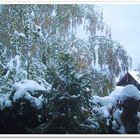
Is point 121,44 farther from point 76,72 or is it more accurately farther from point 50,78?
point 50,78

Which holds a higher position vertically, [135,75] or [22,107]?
[135,75]

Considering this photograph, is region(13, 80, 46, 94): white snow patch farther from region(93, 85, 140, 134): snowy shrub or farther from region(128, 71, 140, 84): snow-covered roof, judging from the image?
region(128, 71, 140, 84): snow-covered roof

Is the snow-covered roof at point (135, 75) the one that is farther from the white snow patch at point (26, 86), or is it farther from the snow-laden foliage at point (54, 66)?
the white snow patch at point (26, 86)

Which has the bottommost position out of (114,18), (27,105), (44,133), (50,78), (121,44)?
(44,133)

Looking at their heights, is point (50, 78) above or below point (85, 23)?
below

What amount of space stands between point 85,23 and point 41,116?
95 centimetres

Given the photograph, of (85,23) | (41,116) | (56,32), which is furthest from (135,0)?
(41,116)

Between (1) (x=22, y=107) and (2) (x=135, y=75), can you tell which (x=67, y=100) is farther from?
(2) (x=135, y=75)

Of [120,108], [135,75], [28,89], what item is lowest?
[120,108]

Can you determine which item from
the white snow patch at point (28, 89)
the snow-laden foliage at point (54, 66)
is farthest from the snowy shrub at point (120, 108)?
the white snow patch at point (28, 89)

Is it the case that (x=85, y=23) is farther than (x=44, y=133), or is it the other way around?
(x=85, y=23)

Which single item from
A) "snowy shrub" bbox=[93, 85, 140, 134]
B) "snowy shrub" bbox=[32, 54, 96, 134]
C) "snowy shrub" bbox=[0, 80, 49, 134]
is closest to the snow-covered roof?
"snowy shrub" bbox=[93, 85, 140, 134]

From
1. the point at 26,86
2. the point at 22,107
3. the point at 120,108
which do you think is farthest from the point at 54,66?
the point at 120,108

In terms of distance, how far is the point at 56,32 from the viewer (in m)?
3.70
